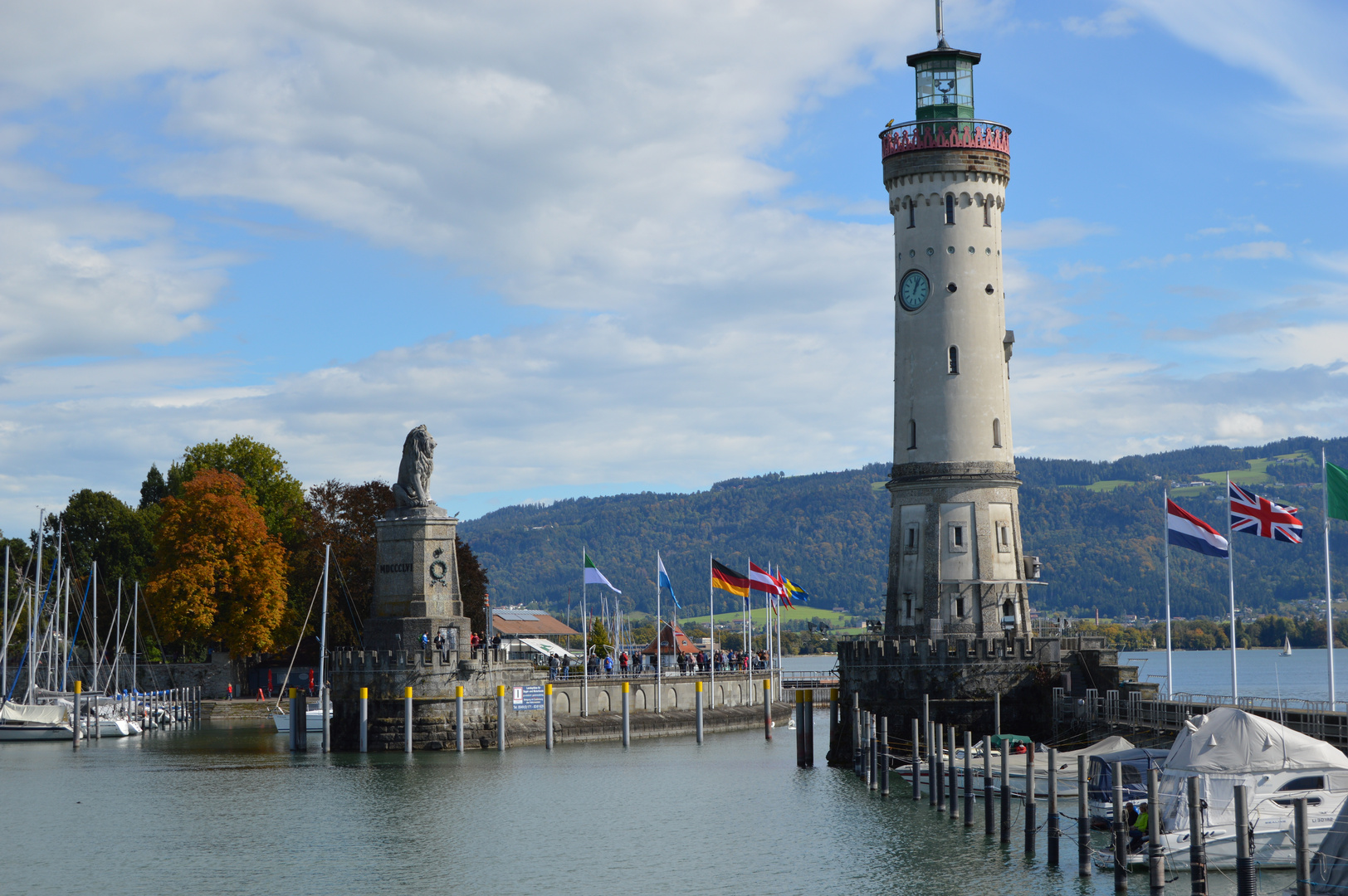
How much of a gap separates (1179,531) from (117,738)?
2256 inches


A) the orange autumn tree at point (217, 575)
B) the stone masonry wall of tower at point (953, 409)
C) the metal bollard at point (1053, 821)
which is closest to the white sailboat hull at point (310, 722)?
the orange autumn tree at point (217, 575)

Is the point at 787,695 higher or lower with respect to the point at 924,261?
lower

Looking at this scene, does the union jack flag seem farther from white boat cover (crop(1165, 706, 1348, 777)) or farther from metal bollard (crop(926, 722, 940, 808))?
white boat cover (crop(1165, 706, 1348, 777))

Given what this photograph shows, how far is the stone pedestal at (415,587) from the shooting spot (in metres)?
65.2

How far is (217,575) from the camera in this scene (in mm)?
92250

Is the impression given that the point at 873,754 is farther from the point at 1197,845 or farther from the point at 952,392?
the point at 1197,845

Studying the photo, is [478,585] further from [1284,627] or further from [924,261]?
[1284,627]

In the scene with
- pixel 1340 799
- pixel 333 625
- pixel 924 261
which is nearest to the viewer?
pixel 1340 799

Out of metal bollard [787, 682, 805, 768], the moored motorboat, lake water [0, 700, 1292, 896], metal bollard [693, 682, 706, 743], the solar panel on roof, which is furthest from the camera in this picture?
the solar panel on roof

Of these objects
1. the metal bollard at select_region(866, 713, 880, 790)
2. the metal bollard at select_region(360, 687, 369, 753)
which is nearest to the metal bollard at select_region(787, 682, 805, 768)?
the metal bollard at select_region(866, 713, 880, 790)

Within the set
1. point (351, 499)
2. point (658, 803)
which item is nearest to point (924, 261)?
point (658, 803)

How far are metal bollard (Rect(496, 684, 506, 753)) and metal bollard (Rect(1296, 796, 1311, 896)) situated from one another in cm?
4416

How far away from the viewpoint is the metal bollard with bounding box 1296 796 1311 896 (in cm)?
2444

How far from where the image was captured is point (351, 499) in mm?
95000
